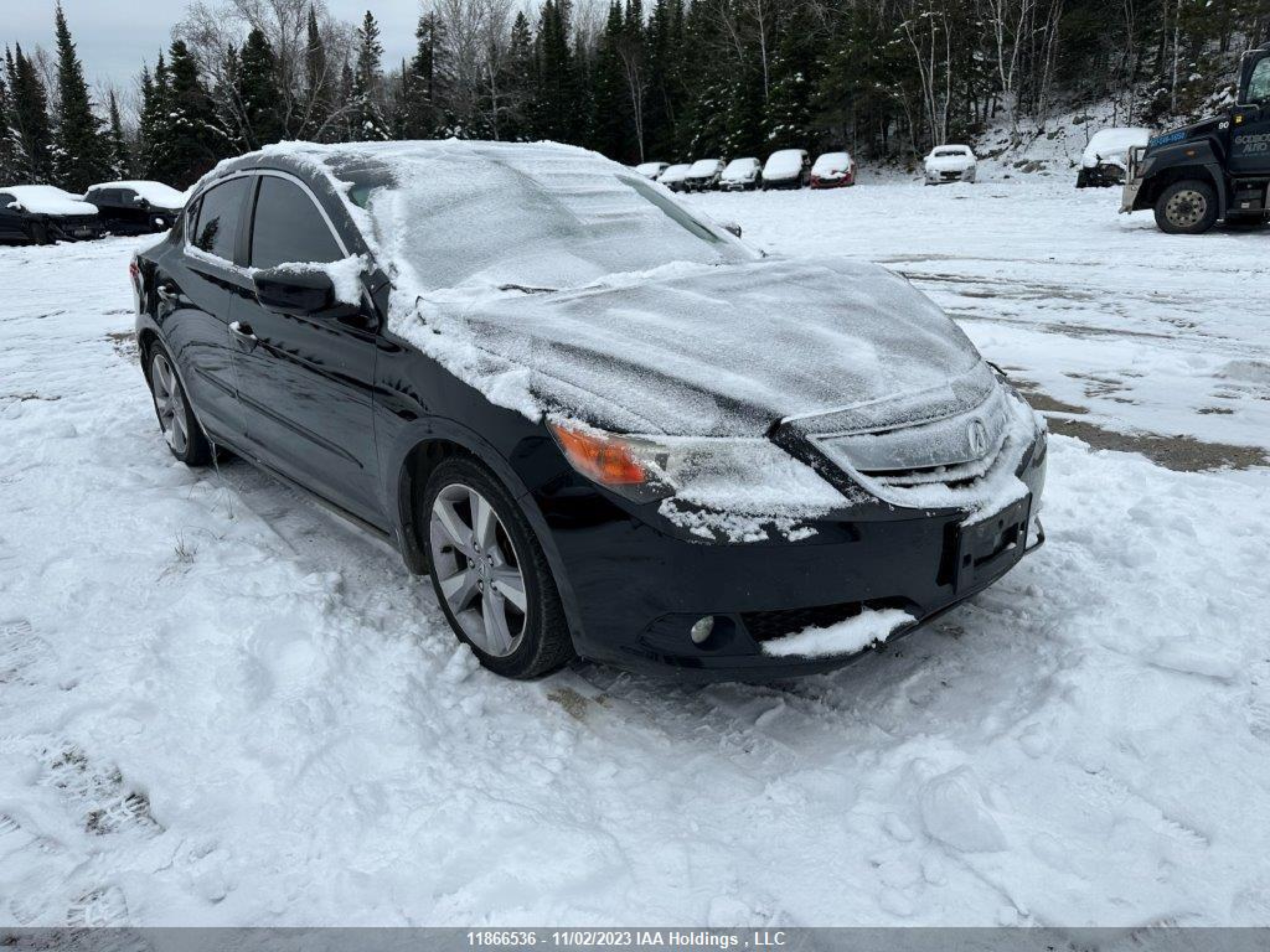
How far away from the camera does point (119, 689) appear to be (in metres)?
2.71

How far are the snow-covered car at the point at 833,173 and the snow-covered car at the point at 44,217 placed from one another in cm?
2113

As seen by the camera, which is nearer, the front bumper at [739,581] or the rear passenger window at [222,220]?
the front bumper at [739,581]

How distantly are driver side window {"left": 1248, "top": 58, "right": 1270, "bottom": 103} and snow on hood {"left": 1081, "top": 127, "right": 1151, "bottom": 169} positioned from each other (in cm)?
1035

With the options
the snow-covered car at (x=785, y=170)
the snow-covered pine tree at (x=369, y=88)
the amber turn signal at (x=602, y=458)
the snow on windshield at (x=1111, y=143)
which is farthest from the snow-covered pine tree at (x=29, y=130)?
the amber turn signal at (x=602, y=458)

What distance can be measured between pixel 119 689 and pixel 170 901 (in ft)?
3.18

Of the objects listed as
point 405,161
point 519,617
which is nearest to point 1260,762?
point 519,617

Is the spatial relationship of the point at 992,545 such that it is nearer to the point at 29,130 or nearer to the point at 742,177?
the point at 742,177

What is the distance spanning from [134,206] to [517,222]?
24263mm

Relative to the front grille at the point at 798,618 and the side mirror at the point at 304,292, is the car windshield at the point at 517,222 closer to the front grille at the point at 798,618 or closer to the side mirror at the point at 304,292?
the side mirror at the point at 304,292

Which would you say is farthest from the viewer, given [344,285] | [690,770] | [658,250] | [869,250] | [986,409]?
[869,250]

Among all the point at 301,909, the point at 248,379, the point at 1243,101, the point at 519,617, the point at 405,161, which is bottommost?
the point at 301,909

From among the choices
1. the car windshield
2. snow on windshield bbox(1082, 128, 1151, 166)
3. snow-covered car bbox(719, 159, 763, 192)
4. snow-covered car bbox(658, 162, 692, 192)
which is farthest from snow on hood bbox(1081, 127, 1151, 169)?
the car windshield

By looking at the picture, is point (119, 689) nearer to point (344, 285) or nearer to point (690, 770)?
point (344, 285)

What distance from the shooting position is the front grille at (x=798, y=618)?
2.25 meters
